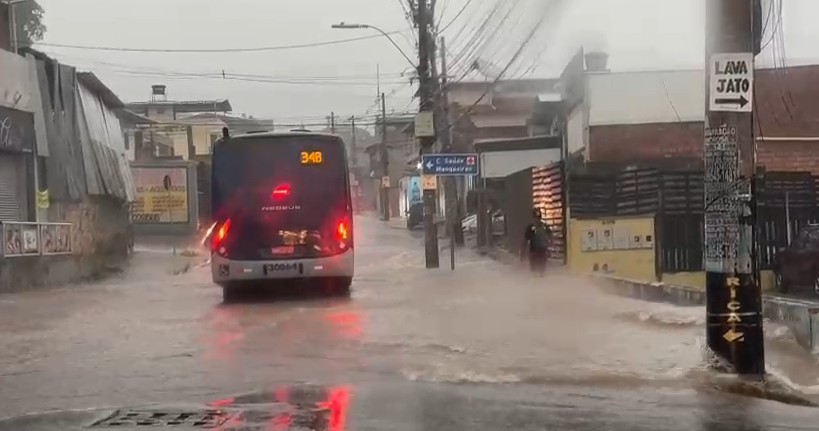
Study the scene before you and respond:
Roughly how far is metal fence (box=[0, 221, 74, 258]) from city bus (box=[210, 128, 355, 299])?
23.6 ft

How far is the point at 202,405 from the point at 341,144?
11548 millimetres

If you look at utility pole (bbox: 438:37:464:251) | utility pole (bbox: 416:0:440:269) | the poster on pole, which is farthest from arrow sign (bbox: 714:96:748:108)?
utility pole (bbox: 438:37:464:251)

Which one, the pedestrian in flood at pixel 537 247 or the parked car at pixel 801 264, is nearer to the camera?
the parked car at pixel 801 264

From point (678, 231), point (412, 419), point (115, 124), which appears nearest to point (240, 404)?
point (412, 419)

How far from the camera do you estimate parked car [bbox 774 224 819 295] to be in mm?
22359

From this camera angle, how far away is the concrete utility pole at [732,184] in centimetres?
988

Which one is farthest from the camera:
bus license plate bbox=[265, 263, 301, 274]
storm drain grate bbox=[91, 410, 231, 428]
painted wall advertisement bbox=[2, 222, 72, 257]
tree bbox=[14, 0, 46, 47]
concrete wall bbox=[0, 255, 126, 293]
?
tree bbox=[14, 0, 46, 47]

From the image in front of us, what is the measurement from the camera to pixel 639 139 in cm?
3538

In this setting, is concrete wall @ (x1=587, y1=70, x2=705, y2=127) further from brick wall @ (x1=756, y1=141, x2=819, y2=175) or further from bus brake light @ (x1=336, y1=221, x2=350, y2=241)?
bus brake light @ (x1=336, y1=221, x2=350, y2=241)

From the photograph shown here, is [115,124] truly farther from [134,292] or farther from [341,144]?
[341,144]

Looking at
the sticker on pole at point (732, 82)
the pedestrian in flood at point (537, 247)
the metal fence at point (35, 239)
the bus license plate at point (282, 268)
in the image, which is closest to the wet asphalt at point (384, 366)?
the bus license plate at point (282, 268)

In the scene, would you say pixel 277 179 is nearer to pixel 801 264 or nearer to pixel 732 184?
pixel 801 264

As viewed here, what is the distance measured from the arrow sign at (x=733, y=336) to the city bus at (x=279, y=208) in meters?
10.8

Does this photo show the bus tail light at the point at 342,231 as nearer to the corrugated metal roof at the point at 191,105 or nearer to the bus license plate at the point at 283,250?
the bus license plate at the point at 283,250
